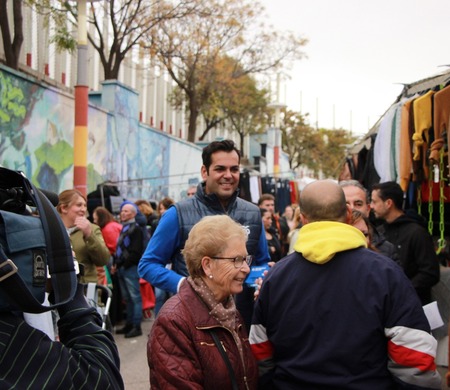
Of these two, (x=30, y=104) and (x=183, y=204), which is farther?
(x=30, y=104)

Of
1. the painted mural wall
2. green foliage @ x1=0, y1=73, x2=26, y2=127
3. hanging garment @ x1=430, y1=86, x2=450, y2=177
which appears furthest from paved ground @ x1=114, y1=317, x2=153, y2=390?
green foliage @ x1=0, y1=73, x2=26, y2=127

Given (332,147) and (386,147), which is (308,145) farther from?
(386,147)

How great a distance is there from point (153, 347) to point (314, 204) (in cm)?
99

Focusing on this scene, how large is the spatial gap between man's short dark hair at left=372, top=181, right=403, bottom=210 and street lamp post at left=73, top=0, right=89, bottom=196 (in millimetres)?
6768

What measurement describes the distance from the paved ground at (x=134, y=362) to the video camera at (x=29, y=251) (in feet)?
16.6

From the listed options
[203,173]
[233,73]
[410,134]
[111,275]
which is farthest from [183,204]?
[233,73]

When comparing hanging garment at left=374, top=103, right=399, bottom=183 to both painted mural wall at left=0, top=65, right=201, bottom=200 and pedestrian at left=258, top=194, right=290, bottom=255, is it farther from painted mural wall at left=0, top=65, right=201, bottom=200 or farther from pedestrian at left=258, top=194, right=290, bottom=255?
painted mural wall at left=0, top=65, right=201, bottom=200

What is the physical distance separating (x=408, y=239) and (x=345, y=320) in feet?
7.59

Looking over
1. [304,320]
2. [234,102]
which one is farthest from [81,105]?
[234,102]

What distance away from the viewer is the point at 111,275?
31.2 ft

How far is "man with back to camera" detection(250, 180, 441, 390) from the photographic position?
8.17 ft

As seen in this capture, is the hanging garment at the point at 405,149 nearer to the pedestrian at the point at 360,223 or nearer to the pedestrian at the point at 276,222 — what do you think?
the pedestrian at the point at 360,223

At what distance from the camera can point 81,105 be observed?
1078 cm

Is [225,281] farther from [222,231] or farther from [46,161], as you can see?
[46,161]
